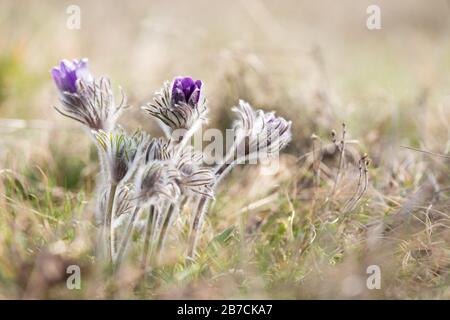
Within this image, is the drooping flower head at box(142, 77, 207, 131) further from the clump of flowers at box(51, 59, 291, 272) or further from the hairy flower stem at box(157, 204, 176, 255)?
the hairy flower stem at box(157, 204, 176, 255)

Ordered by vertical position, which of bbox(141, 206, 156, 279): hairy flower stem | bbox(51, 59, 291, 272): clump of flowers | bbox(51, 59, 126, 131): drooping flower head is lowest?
bbox(141, 206, 156, 279): hairy flower stem

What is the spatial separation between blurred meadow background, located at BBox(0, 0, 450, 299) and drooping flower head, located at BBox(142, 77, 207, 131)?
448mm

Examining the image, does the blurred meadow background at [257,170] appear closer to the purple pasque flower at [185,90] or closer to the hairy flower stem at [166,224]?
the hairy flower stem at [166,224]

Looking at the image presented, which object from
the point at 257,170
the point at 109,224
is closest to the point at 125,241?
the point at 109,224

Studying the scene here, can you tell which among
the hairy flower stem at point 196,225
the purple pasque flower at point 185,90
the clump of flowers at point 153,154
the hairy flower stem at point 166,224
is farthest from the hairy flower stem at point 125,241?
the purple pasque flower at point 185,90

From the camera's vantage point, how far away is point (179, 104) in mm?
1879

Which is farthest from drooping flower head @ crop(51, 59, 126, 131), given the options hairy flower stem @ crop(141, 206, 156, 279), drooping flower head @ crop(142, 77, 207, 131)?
hairy flower stem @ crop(141, 206, 156, 279)

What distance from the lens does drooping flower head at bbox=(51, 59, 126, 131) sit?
2.00 metres

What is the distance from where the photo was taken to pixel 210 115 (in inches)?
140

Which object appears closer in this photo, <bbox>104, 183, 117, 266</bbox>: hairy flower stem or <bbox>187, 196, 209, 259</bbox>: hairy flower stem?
<bbox>104, 183, 117, 266</bbox>: hairy flower stem

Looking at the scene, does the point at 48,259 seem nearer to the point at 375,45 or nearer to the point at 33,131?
the point at 33,131

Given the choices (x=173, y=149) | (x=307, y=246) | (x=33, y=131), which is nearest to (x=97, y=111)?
(x=173, y=149)

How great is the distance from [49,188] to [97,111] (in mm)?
538

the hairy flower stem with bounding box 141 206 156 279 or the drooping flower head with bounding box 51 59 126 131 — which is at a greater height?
the drooping flower head with bounding box 51 59 126 131
